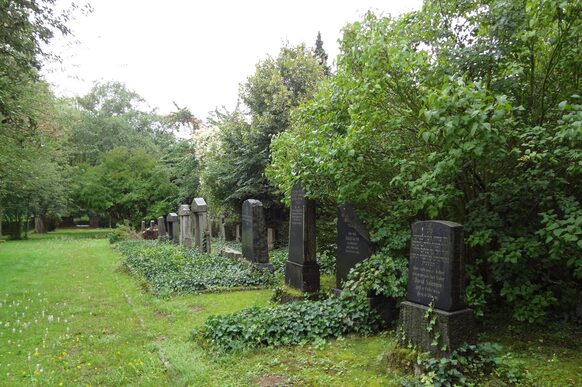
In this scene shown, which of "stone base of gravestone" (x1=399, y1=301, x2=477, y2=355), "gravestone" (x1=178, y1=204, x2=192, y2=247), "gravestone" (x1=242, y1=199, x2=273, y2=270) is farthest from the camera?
"gravestone" (x1=178, y1=204, x2=192, y2=247)

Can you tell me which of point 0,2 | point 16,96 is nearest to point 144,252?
point 16,96

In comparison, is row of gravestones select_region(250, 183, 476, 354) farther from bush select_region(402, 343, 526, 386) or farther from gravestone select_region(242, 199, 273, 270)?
gravestone select_region(242, 199, 273, 270)

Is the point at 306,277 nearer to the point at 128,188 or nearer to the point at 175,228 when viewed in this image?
the point at 175,228

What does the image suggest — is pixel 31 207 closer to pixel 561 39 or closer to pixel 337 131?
pixel 337 131

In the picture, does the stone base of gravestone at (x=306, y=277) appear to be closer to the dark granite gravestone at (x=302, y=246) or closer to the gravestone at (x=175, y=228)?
the dark granite gravestone at (x=302, y=246)

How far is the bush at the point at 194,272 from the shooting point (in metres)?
10.4

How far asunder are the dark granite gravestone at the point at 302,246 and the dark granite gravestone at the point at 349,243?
2.84 feet

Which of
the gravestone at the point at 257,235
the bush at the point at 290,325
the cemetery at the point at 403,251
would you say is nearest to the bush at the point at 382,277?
the cemetery at the point at 403,251

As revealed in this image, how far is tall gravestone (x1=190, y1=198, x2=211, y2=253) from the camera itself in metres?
Answer: 15.5

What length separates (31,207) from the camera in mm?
30422

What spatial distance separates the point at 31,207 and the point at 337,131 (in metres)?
29.5

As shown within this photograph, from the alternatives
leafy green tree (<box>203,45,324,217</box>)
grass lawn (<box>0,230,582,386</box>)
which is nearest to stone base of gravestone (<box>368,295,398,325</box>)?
grass lawn (<box>0,230,582,386</box>)

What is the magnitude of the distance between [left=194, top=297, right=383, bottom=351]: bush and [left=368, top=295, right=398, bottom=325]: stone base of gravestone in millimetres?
97

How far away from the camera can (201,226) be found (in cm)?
1590
